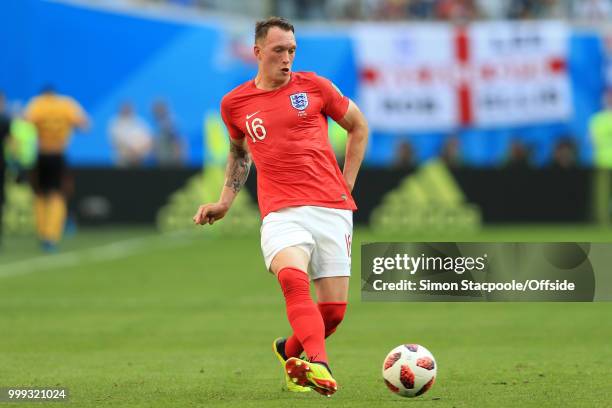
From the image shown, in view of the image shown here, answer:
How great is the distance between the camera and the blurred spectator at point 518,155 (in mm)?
27812

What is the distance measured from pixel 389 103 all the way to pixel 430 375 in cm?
2256

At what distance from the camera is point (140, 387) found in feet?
27.4

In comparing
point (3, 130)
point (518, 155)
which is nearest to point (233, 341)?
point (3, 130)

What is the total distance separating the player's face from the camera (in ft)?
25.7

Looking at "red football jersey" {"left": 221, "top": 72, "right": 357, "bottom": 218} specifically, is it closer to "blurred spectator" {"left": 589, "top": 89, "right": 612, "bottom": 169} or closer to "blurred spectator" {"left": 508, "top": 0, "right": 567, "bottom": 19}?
"blurred spectator" {"left": 589, "top": 89, "right": 612, "bottom": 169}

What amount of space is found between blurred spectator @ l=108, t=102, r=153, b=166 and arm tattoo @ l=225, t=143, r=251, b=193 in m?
20.6

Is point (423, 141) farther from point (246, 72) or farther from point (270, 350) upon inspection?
point (270, 350)

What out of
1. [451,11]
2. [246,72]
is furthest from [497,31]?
[246,72]

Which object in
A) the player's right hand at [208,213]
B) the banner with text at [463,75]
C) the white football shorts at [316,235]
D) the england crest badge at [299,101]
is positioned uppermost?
the banner with text at [463,75]

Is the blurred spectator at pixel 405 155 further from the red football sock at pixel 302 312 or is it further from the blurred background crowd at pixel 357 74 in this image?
the red football sock at pixel 302 312

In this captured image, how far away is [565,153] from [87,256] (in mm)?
11609

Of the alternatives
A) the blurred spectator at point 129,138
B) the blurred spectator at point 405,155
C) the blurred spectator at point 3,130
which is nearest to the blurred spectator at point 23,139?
the blurred spectator at point 129,138

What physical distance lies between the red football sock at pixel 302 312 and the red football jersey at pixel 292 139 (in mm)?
460

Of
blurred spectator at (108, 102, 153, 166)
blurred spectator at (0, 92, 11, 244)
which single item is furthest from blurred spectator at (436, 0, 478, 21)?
blurred spectator at (0, 92, 11, 244)
